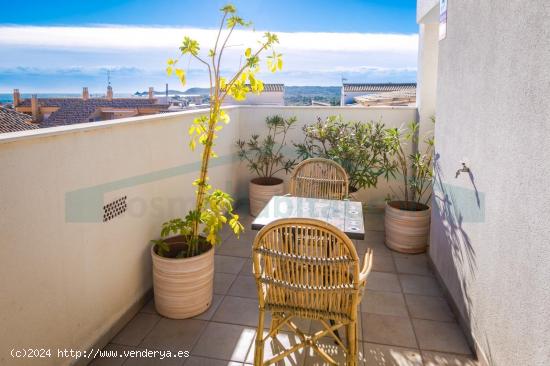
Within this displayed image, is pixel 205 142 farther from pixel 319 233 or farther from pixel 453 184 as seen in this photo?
pixel 453 184

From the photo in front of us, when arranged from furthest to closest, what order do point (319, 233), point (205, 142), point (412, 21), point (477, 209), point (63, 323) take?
point (412, 21)
point (205, 142)
point (477, 209)
point (63, 323)
point (319, 233)

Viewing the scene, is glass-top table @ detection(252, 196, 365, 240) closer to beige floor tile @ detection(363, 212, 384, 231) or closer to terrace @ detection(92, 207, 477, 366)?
terrace @ detection(92, 207, 477, 366)

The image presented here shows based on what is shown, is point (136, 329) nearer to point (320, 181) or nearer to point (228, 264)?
point (228, 264)

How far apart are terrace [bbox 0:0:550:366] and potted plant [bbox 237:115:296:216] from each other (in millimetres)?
1542

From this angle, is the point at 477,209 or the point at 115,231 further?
the point at 115,231

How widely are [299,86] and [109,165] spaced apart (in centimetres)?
1805

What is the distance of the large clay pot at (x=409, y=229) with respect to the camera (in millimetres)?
4207

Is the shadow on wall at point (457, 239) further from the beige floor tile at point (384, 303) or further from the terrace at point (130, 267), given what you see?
the beige floor tile at point (384, 303)

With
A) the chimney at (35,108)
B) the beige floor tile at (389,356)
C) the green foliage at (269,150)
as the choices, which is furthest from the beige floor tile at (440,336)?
the chimney at (35,108)

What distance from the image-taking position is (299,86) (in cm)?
1986

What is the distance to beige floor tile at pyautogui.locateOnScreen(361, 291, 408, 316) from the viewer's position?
122 inches

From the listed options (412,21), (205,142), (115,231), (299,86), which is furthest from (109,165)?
(299,86)

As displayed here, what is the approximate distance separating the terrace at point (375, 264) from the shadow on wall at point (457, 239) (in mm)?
19

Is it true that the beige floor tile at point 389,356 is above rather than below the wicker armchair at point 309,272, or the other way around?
below
